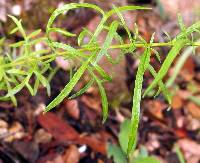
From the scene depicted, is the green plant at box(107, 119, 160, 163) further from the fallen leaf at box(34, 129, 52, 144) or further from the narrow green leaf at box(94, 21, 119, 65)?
the narrow green leaf at box(94, 21, 119, 65)

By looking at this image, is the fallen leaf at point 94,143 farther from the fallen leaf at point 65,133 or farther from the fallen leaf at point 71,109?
the fallen leaf at point 71,109

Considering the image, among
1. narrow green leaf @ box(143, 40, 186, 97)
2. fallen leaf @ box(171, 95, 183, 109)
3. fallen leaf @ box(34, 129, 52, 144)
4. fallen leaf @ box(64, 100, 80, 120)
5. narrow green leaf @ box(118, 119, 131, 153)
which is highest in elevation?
narrow green leaf @ box(143, 40, 186, 97)

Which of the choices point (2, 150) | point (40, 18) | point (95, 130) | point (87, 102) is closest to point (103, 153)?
point (95, 130)

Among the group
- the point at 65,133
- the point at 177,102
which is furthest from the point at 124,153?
the point at 177,102

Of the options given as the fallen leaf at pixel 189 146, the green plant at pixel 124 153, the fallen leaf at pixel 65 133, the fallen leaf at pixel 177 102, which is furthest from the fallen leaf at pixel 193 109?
the fallen leaf at pixel 65 133

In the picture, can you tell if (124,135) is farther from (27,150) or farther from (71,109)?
(27,150)

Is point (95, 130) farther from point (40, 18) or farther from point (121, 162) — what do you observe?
point (40, 18)

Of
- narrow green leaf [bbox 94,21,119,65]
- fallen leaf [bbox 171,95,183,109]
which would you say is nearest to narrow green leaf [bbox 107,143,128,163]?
fallen leaf [bbox 171,95,183,109]

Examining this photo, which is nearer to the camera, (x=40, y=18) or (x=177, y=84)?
(x=40, y=18)
